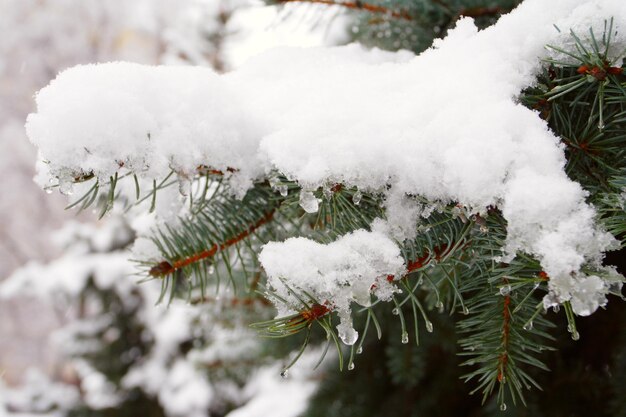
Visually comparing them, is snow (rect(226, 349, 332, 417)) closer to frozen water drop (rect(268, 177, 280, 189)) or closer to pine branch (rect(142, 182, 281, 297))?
pine branch (rect(142, 182, 281, 297))

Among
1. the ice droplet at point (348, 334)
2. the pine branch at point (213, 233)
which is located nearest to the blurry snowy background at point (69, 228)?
the pine branch at point (213, 233)

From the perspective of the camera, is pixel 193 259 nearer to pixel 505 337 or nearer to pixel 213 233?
pixel 213 233

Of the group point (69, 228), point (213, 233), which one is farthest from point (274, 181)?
point (69, 228)

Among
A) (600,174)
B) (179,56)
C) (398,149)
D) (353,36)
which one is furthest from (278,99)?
(179,56)

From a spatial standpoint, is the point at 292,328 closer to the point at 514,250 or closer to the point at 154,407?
the point at 514,250

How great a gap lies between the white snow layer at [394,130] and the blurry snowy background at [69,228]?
1770 mm

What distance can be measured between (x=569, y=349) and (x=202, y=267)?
1.14m

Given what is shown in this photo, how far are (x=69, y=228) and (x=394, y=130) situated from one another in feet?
9.76

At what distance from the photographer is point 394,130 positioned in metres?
0.55

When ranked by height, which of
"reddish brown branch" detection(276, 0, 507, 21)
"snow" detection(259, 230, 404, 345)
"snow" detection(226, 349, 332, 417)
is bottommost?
"snow" detection(226, 349, 332, 417)

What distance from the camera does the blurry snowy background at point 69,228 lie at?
272 centimetres

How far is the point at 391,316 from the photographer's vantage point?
54.2 inches

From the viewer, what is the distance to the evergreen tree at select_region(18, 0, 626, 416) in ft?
1.54

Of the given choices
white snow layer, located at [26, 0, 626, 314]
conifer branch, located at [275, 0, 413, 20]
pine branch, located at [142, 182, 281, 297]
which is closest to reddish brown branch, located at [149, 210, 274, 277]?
pine branch, located at [142, 182, 281, 297]
